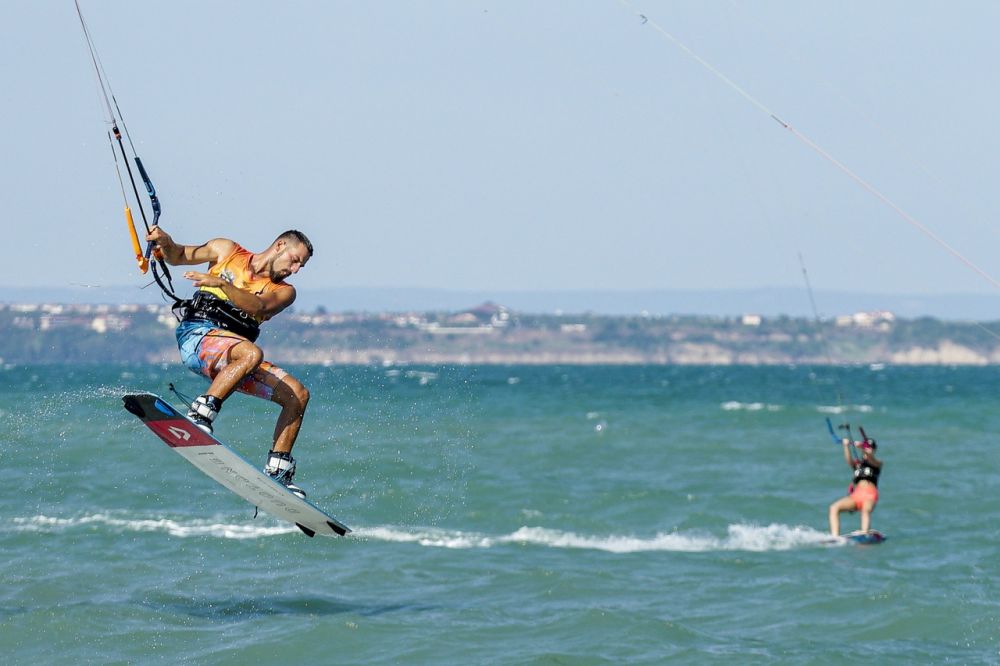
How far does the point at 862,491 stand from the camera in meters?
22.5

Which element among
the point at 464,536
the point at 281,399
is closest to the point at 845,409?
the point at 464,536

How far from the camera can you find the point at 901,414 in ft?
188

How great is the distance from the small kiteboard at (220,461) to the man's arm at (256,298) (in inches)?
37.1

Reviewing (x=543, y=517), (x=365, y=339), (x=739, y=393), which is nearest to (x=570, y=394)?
(x=739, y=393)

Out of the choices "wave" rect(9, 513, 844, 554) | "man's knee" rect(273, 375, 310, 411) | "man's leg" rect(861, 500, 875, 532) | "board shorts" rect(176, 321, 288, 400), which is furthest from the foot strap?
"man's leg" rect(861, 500, 875, 532)

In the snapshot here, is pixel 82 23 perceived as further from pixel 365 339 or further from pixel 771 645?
pixel 771 645

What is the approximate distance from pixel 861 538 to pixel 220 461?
1254 centimetres

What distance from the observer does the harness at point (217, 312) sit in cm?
1110

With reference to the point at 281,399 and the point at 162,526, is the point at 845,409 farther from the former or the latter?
the point at 281,399

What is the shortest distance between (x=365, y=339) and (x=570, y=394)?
211 feet

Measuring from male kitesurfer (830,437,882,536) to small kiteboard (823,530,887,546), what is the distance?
0.22 metres

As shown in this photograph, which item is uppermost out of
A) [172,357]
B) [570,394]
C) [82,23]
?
[82,23]

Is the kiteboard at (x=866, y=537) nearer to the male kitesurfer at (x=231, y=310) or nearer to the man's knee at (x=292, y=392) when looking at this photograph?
the man's knee at (x=292, y=392)

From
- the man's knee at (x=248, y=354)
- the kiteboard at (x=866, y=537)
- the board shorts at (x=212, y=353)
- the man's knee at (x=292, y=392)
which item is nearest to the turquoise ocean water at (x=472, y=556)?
the kiteboard at (x=866, y=537)
